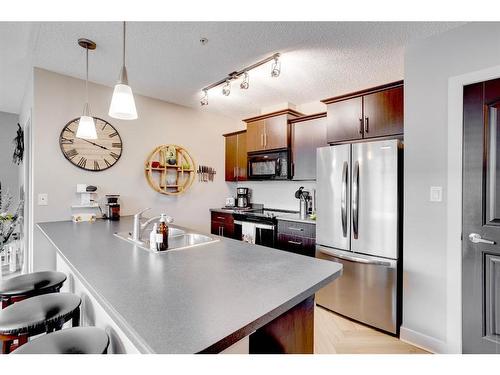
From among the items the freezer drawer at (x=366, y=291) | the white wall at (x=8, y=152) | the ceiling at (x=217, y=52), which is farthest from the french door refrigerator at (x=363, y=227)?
the white wall at (x=8, y=152)

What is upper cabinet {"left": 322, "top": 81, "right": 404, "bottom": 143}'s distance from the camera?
7.81ft

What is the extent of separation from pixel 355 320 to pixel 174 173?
2.89m

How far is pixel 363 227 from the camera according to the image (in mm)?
2352

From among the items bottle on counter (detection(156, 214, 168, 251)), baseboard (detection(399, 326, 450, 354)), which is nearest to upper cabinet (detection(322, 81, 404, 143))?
baseboard (detection(399, 326, 450, 354))

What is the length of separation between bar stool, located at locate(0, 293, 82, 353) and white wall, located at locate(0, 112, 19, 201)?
4.38 meters

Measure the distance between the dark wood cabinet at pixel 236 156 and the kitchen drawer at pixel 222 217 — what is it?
0.64m

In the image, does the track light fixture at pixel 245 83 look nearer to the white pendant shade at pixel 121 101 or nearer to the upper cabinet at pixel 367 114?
the upper cabinet at pixel 367 114

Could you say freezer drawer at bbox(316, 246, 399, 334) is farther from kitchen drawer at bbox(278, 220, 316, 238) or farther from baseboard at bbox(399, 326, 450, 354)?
kitchen drawer at bbox(278, 220, 316, 238)

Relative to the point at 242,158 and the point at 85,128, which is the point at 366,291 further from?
the point at 85,128

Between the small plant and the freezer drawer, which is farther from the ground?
the small plant

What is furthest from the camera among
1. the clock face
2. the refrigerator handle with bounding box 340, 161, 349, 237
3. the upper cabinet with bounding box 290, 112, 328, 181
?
the upper cabinet with bounding box 290, 112, 328, 181

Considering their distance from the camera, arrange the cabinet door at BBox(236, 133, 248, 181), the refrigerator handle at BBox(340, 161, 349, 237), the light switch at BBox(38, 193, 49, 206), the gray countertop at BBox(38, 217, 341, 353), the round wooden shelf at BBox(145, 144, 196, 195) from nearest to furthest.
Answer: the gray countertop at BBox(38, 217, 341, 353) → the refrigerator handle at BBox(340, 161, 349, 237) → the light switch at BBox(38, 193, 49, 206) → the round wooden shelf at BBox(145, 144, 196, 195) → the cabinet door at BBox(236, 133, 248, 181)

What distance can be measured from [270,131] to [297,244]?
163 cm
